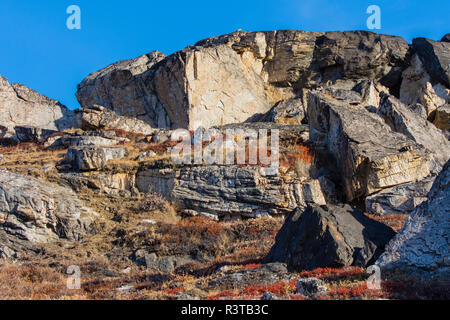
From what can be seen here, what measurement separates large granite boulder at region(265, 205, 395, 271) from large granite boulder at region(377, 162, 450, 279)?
70 cm


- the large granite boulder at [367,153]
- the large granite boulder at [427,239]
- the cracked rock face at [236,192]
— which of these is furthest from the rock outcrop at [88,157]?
the large granite boulder at [427,239]

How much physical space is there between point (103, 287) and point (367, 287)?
677 centimetres

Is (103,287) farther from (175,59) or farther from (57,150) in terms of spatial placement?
(175,59)

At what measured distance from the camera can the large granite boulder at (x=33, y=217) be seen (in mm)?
15872

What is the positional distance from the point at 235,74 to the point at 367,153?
76.9ft

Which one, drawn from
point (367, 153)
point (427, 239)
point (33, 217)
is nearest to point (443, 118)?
point (367, 153)

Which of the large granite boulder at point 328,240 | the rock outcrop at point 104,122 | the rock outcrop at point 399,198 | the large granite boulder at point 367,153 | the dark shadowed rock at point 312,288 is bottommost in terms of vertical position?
the dark shadowed rock at point 312,288

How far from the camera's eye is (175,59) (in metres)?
36.2

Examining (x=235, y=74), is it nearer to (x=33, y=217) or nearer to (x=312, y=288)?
(x=33, y=217)

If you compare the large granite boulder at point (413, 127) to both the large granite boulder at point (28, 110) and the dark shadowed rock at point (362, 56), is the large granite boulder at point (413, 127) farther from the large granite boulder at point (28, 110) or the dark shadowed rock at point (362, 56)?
the large granite boulder at point (28, 110)

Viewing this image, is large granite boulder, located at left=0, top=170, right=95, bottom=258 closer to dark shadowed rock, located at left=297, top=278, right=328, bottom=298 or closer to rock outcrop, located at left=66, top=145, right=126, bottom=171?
rock outcrop, located at left=66, top=145, right=126, bottom=171

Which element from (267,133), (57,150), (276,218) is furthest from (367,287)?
(57,150)

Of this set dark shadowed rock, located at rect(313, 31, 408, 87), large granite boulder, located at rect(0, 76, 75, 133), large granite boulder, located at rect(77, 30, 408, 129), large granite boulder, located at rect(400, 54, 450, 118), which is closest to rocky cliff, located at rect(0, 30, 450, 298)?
large granite boulder, located at rect(400, 54, 450, 118)

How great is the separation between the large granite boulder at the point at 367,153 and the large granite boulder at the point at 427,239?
825 cm
